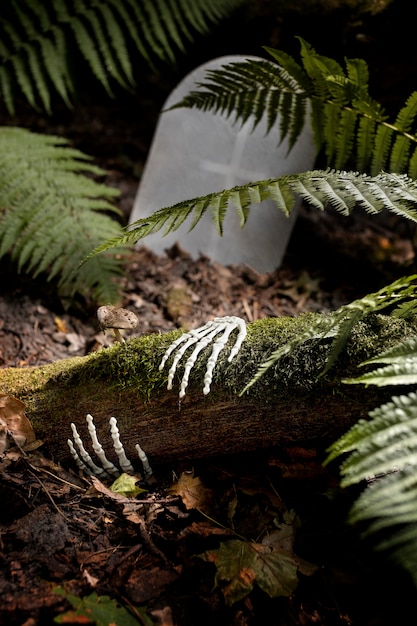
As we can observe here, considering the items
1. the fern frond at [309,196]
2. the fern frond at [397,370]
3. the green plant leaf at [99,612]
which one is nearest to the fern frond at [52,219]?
the fern frond at [309,196]

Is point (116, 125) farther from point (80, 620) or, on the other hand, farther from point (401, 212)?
point (80, 620)

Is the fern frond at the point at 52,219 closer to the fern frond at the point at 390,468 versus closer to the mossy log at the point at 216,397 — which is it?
the mossy log at the point at 216,397

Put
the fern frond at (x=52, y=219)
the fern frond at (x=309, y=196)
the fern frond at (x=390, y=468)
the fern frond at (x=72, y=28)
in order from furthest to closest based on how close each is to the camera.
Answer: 1. the fern frond at (x=72, y=28)
2. the fern frond at (x=52, y=219)
3. the fern frond at (x=309, y=196)
4. the fern frond at (x=390, y=468)

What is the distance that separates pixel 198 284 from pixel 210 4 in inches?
75.3

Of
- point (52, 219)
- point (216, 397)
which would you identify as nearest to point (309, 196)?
point (216, 397)

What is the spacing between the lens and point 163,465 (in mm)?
2021

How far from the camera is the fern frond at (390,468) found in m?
1.21

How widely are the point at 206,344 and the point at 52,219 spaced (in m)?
1.55

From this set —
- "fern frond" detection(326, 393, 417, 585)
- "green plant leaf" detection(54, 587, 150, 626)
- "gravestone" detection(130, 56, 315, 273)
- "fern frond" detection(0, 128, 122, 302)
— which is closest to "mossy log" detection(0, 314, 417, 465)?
"fern frond" detection(326, 393, 417, 585)

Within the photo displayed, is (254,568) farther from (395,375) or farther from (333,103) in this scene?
(333,103)

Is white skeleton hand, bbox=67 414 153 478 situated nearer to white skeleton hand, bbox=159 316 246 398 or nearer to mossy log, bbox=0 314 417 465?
mossy log, bbox=0 314 417 465

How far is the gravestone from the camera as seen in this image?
3500 millimetres

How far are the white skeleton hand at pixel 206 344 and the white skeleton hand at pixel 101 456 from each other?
311 mm

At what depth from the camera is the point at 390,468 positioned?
125cm
